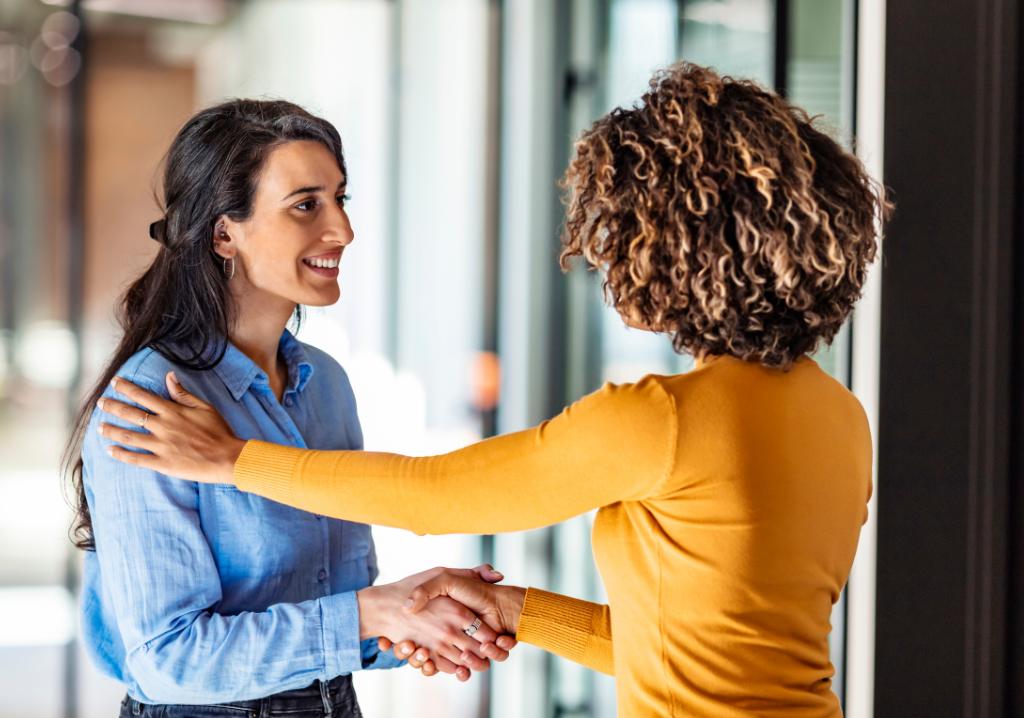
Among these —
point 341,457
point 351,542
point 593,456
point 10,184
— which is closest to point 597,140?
point 593,456

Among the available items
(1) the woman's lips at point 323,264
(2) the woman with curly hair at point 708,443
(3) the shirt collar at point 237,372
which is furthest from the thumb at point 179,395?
(1) the woman's lips at point 323,264

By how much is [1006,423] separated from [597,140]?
1091 millimetres

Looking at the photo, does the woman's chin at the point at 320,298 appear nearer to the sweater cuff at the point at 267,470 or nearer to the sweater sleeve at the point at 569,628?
the sweater cuff at the point at 267,470

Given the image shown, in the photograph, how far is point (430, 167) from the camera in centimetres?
378

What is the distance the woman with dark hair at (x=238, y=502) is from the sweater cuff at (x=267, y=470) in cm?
14

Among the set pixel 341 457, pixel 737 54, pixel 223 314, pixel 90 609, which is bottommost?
pixel 90 609

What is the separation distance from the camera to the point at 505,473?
1.08 metres

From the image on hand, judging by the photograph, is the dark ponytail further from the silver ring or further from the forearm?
the silver ring

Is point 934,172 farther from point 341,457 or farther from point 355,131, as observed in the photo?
point 355,131

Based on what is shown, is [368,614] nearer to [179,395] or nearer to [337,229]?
[179,395]

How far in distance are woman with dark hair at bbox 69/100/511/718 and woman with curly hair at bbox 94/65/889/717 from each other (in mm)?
233

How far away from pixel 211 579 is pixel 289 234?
60cm

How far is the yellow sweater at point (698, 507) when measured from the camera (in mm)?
1030

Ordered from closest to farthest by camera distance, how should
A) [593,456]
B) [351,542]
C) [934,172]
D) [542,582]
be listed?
[593,456] < [351,542] < [934,172] < [542,582]
